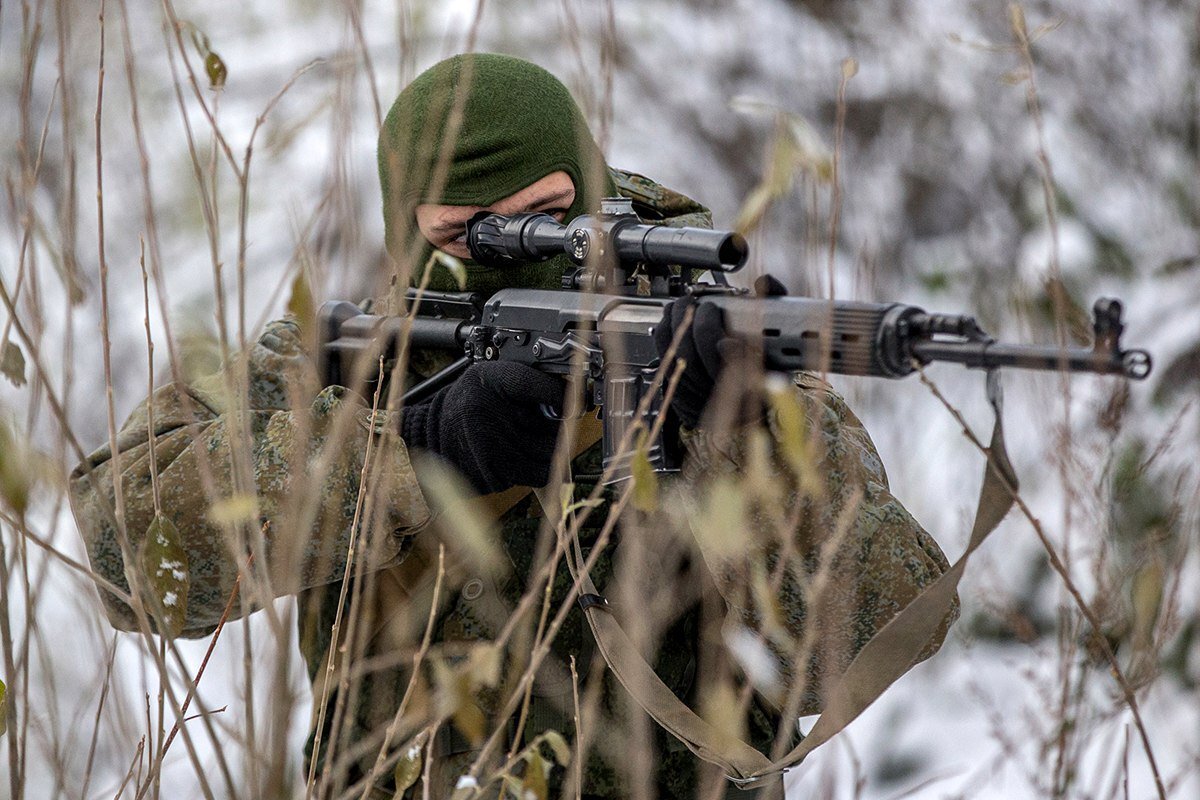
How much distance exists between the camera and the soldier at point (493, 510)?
5.67 feet

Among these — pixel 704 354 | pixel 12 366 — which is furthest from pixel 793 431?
pixel 12 366

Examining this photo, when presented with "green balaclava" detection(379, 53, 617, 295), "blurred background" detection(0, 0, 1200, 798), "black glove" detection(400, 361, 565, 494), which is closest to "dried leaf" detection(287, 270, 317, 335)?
"black glove" detection(400, 361, 565, 494)

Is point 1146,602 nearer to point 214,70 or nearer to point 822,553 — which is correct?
point 822,553

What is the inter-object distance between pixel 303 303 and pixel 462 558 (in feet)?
2.78

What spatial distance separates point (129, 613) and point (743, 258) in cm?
103

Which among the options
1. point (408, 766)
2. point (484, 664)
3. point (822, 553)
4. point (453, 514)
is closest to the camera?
point (484, 664)

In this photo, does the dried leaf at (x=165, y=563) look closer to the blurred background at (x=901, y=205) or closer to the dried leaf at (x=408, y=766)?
the dried leaf at (x=408, y=766)

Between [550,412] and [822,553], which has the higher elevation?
[550,412]

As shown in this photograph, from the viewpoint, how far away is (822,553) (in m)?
1.67

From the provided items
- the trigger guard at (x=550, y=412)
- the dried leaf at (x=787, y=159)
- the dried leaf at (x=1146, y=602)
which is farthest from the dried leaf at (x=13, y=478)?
the dried leaf at (x=1146, y=602)

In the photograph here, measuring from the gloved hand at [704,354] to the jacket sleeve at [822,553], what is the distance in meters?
0.13

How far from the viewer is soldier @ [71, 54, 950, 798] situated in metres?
1.73

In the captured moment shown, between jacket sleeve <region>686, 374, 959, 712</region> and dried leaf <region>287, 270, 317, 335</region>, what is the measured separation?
0.59m

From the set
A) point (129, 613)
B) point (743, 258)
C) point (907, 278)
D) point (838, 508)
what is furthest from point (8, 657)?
point (907, 278)
